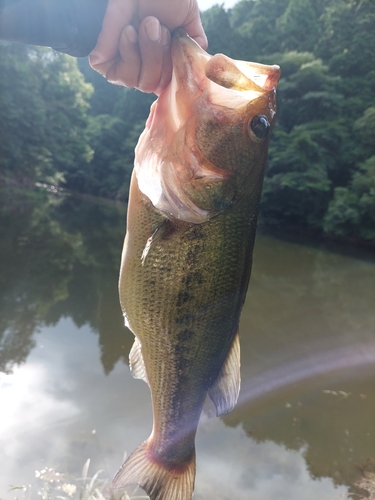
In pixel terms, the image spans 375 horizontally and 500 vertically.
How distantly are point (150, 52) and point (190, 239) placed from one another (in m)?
0.67

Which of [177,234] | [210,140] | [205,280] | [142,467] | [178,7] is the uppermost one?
[178,7]

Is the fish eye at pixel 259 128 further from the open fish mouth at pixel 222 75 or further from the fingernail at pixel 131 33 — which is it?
the fingernail at pixel 131 33

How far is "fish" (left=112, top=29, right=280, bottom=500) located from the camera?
1389mm

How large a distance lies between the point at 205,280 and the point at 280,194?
69.1 ft

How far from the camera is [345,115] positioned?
72.6 feet

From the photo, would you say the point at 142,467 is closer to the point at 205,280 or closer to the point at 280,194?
the point at 205,280

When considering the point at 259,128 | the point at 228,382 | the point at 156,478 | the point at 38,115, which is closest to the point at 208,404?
the point at 156,478

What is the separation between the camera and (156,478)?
5.36 feet

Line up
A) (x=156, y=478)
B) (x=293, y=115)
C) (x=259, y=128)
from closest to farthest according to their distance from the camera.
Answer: (x=259, y=128) < (x=156, y=478) < (x=293, y=115)

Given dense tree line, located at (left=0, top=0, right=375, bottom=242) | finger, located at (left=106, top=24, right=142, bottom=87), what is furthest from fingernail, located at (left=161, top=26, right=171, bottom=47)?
dense tree line, located at (left=0, top=0, right=375, bottom=242)

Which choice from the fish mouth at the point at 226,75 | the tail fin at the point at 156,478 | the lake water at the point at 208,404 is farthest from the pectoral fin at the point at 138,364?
the lake water at the point at 208,404

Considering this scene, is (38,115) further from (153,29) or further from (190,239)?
(190,239)

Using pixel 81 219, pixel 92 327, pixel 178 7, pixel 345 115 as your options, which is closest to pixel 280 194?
pixel 345 115

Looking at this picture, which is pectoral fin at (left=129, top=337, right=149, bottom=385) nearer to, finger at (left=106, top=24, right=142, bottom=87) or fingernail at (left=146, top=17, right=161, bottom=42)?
finger at (left=106, top=24, right=142, bottom=87)
